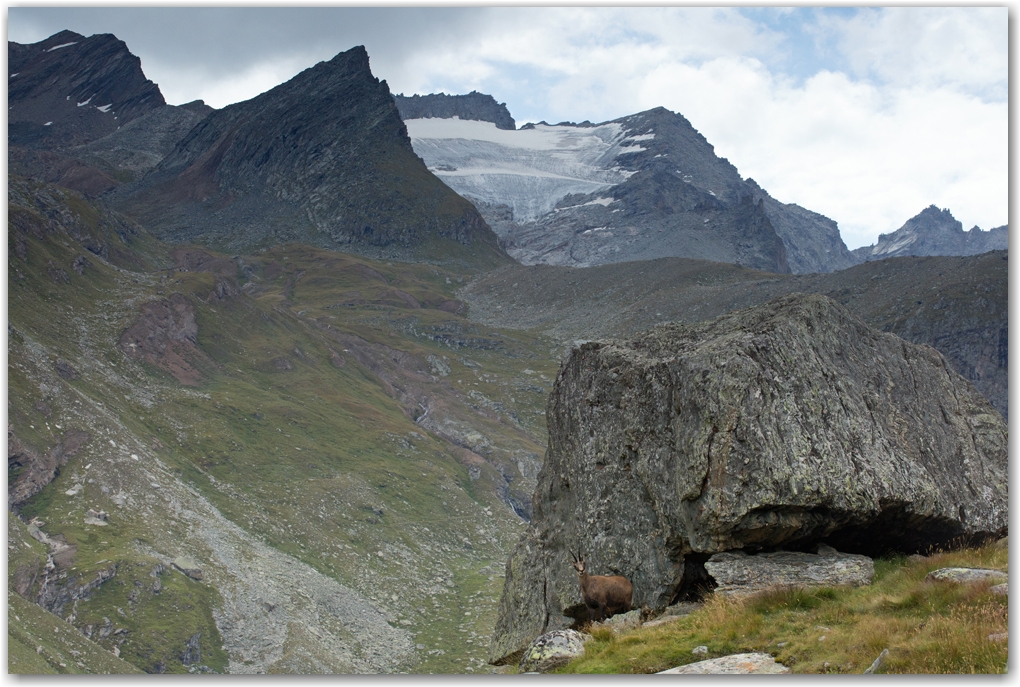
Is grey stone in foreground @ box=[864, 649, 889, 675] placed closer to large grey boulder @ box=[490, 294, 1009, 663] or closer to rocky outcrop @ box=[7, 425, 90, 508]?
large grey boulder @ box=[490, 294, 1009, 663]

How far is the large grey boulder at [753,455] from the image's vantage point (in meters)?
19.4

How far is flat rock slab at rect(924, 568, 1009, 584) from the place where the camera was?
16594mm

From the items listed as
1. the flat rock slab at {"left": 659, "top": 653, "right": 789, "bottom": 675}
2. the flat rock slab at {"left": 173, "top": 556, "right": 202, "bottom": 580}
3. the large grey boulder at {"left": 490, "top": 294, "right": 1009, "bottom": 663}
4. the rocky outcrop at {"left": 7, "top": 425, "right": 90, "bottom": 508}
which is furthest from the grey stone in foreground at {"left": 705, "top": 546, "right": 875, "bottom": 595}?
the rocky outcrop at {"left": 7, "top": 425, "right": 90, "bottom": 508}

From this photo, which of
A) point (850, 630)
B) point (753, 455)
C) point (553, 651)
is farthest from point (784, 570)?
point (553, 651)

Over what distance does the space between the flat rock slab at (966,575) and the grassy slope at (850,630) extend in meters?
0.40

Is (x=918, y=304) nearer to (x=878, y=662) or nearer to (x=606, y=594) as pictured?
(x=606, y=594)

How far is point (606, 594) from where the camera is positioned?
834 inches

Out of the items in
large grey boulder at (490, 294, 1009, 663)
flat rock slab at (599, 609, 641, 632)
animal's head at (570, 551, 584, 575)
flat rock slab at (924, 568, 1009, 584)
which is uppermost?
large grey boulder at (490, 294, 1009, 663)

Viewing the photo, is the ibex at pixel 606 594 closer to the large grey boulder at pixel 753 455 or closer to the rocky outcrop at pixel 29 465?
the large grey boulder at pixel 753 455

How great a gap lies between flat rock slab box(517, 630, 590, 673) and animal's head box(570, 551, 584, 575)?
3.15 meters

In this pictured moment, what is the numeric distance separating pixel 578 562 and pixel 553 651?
4874 mm

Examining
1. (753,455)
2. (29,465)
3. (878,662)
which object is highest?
(753,455)

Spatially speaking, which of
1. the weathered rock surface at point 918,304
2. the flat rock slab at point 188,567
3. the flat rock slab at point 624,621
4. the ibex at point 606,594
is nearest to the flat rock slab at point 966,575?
the flat rock slab at point 624,621

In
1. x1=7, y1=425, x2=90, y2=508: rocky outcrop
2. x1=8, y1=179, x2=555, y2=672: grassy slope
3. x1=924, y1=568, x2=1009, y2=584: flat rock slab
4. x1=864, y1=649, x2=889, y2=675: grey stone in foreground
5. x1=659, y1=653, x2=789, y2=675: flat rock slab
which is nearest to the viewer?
x1=864, y1=649, x2=889, y2=675: grey stone in foreground
